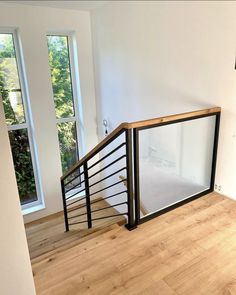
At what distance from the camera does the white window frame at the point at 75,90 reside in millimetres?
3930

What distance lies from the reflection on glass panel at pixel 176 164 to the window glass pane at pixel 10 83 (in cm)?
248

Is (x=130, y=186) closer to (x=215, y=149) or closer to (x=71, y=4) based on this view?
(x=215, y=149)

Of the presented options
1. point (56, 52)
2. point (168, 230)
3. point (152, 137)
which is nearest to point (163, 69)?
point (152, 137)

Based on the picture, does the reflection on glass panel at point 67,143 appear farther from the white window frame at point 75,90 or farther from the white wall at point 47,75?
the white wall at point 47,75

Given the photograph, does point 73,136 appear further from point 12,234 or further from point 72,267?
point 12,234

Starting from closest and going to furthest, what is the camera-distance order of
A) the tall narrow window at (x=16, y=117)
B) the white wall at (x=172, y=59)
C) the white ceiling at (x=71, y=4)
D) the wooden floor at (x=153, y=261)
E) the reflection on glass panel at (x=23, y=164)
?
the wooden floor at (x=153, y=261), the white wall at (x=172, y=59), the white ceiling at (x=71, y=4), the tall narrow window at (x=16, y=117), the reflection on glass panel at (x=23, y=164)

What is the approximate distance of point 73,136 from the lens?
4.39 meters

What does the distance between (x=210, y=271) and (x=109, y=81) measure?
2968mm

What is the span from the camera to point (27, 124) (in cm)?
385

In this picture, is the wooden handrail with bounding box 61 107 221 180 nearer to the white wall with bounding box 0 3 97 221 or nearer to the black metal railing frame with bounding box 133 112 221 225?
the black metal railing frame with bounding box 133 112 221 225

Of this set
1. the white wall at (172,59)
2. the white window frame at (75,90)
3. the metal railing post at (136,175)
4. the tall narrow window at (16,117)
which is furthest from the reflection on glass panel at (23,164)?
the metal railing post at (136,175)

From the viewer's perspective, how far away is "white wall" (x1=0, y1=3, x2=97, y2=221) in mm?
3391

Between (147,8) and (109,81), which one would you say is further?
(109,81)

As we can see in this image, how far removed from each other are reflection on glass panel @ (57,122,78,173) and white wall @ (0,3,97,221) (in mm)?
215
